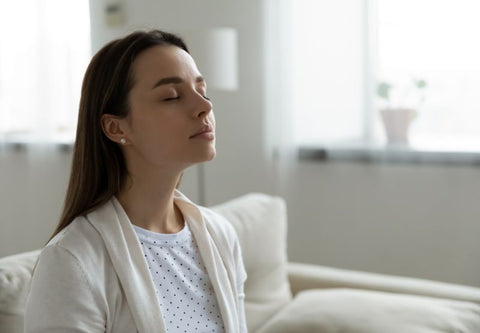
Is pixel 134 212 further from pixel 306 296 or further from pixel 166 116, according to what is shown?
pixel 306 296

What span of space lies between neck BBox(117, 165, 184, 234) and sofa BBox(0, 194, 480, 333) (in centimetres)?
30

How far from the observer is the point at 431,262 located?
2.89 m

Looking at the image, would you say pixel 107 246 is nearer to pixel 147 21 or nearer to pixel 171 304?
pixel 171 304

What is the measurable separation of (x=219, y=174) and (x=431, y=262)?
1.23 m

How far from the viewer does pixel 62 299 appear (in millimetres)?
1000

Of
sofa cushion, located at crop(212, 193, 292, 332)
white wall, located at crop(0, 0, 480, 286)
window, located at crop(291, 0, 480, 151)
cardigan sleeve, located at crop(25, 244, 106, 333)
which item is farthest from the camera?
white wall, located at crop(0, 0, 480, 286)

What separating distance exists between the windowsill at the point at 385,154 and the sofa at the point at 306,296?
0.87 meters

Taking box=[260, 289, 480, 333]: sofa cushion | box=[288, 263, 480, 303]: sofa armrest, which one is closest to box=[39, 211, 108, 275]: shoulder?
box=[260, 289, 480, 333]: sofa cushion

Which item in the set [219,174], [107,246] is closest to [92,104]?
[107,246]

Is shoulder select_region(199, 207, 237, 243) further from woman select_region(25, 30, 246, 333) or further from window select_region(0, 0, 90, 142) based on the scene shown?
window select_region(0, 0, 90, 142)

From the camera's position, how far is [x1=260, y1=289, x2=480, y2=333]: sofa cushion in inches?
62.8

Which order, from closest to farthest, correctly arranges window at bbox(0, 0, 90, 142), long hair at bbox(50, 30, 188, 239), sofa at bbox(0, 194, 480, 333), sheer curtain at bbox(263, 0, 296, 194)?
long hair at bbox(50, 30, 188, 239) < sofa at bbox(0, 194, 480, 333) < sheer curtain at bbox(263, 0, 296, 194) < window at bbox(0, 0, 90, 142)

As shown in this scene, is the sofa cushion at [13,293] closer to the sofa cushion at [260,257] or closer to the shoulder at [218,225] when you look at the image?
the shoulder at [218,225]

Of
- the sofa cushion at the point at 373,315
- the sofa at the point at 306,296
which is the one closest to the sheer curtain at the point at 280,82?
the sofa at the point at 306,296
